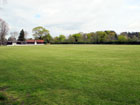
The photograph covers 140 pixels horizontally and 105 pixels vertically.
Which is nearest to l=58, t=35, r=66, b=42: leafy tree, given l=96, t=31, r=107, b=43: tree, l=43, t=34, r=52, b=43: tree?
l=43, t=34, r=52, b=43: tree

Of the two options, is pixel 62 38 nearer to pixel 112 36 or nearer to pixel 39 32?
pixel 39 32

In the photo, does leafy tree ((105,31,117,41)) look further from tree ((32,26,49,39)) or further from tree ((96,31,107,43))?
tree ((32,26,49,39))

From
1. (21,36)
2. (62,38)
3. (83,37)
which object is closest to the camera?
(21,36)

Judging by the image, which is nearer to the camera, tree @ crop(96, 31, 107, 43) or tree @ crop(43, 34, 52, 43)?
tree @ crop(96, 31, 107, 43)

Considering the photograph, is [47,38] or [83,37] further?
[83,37]

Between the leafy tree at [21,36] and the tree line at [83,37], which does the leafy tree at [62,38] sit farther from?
the leafy tree at [21,36]

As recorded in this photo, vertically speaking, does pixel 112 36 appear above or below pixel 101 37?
above

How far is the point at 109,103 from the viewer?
10.5 feet

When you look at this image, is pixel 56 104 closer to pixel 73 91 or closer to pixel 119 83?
pixel 73 91

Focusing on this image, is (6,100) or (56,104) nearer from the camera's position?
(56,104)

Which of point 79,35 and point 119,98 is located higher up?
point 79,35

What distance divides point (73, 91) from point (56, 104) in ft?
3.24

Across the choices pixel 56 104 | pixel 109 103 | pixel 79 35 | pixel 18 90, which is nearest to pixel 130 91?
pixel 109 103

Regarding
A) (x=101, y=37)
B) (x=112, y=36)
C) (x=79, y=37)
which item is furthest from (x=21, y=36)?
(x=112, y=36)
